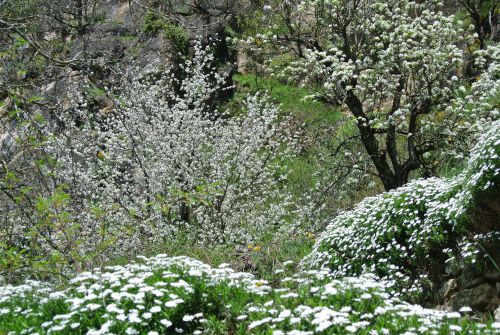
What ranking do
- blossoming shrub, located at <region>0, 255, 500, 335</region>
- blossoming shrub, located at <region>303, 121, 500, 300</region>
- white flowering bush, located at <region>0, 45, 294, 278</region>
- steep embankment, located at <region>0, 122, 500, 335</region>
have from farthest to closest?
white flowering bush, located at <region>0, 45, 294, 278</region>
blossoming shrub, located at <region>303, 121, 500, 300</region>
steep embankment, located at <region>0, 122, 500, 335</region>
blossoming shrub, located at <region>0, 255, 500, 335</region>

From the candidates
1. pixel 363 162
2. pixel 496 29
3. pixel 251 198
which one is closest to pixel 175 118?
pixel 251 198

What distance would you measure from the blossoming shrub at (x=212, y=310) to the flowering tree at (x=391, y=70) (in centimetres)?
461

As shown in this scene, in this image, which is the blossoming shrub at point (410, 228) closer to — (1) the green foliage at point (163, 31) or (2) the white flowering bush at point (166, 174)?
(2) the white flowering bush at point (166, 174)

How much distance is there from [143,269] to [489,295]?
351cm

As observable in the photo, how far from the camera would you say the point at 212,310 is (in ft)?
15.0

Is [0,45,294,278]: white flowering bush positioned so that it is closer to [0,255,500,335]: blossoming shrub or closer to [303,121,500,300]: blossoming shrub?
[303,121,500,300]: blossoming shrub

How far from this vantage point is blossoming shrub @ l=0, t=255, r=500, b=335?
3.90 metres

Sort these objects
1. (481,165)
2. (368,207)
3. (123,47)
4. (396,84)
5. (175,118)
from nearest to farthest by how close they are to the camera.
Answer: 1. (481,165)
2. (368,207)
3. (396,84)
4. (175,118)
5. (123,47)

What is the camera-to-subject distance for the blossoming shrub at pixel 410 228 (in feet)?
19.4

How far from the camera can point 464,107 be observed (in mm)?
9250

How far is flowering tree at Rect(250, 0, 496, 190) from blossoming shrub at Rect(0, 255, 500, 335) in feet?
15.1

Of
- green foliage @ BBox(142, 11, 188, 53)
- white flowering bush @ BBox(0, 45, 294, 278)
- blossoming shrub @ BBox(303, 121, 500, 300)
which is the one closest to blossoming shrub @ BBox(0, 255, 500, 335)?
blossoming shrub @ BBox(303, 121, 500, 300)

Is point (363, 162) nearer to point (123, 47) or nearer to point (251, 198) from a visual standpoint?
point (251, 198)

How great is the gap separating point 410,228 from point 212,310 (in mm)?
3258
